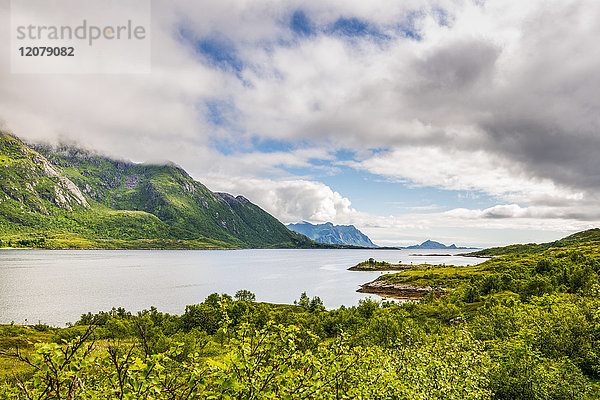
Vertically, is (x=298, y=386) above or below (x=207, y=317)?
above

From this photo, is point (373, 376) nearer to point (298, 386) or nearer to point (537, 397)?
point (298, 386)

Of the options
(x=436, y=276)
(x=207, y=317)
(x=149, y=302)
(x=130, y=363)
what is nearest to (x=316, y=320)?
(x=207, y=317)

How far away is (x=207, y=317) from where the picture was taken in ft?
151

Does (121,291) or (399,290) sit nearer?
(121,291)

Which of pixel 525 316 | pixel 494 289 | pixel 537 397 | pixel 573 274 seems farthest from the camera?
pixel 494 289

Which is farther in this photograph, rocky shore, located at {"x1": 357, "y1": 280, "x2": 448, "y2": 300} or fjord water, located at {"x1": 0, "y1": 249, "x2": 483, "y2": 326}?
rocky shore, located at {"x1": 357, "y1": 280, "x2": 448, "y2": 300}

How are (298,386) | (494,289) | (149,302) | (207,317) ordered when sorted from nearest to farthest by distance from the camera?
(298,386) → (207,317) → (494,289) → (149,302)

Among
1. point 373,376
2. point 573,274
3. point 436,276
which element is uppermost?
point 373,376

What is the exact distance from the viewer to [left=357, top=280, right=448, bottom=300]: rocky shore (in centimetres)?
10394

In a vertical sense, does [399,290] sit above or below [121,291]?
below

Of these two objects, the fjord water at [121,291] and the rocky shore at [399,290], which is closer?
the fjord water at [121,291]

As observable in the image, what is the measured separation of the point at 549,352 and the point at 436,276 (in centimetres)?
11890

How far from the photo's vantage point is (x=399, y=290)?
115 m

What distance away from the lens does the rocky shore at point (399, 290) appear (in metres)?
104
